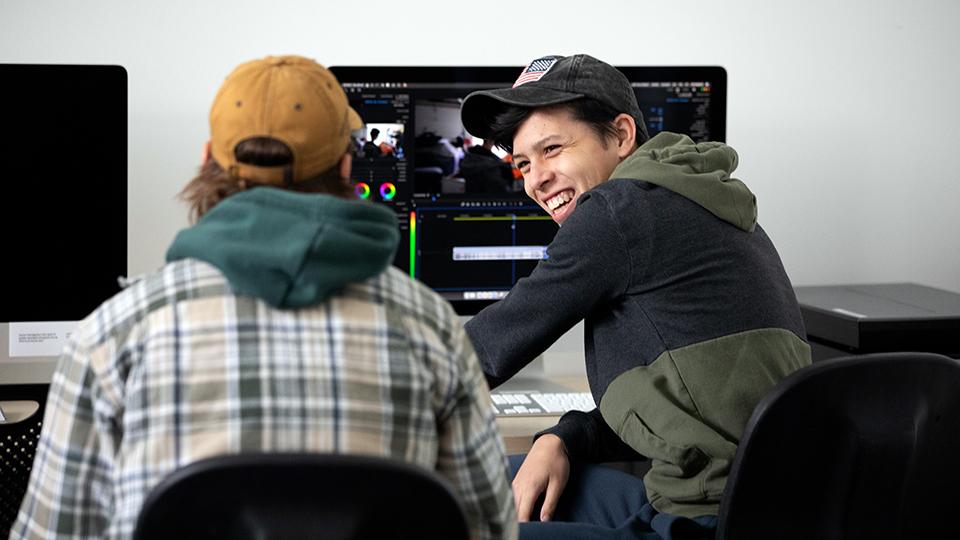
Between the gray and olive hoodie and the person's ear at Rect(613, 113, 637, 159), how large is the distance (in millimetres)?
163

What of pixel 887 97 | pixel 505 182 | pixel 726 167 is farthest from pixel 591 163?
pixel 887 97

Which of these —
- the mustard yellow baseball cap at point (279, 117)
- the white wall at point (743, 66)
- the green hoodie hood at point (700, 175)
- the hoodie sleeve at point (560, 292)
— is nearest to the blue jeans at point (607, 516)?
the hoodie sleeve at point (560, 292)

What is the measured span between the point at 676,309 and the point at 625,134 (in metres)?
0.37

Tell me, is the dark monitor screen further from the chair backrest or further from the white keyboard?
the white keyboard

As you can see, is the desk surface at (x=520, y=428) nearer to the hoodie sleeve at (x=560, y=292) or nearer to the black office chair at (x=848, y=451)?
the hoodie sleeve at (x=560, y=292)

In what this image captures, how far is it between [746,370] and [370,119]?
978 mm

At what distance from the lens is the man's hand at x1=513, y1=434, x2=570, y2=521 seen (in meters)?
1.63

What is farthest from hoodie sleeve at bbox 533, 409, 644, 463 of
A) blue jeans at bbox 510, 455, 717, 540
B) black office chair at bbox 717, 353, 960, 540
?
black office chair at bbox 717, 353, 960, 540

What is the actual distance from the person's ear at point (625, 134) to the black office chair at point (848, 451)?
60 centimetres

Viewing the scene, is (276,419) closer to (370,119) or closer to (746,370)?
(746,370)

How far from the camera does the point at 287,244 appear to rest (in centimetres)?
100

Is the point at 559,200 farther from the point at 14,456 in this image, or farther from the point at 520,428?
the point at 14,456

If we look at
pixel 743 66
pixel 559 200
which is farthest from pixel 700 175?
pixel 743 66

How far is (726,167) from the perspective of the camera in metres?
1.59
